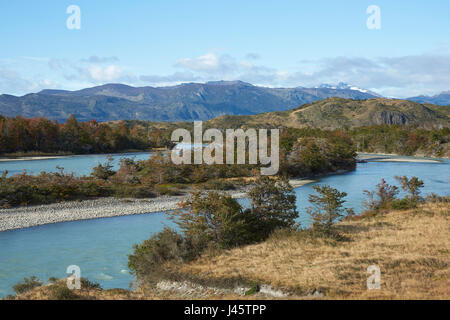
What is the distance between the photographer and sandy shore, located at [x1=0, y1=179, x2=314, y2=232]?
84.7 feet

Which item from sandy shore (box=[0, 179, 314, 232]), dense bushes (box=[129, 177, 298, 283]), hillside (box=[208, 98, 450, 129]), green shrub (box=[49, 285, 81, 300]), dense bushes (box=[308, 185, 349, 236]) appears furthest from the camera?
hillside (box=[208, 98, 450, 129])

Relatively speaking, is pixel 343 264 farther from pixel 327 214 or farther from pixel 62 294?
pixel 62 294

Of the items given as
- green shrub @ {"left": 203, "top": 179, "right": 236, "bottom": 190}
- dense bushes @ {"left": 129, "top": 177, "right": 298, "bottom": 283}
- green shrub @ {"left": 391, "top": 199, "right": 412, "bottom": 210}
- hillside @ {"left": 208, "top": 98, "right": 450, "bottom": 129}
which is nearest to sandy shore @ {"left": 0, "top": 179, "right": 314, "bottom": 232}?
green shrub @ {"left": 203, "top": 179, "right": 236, "bottom": 190}

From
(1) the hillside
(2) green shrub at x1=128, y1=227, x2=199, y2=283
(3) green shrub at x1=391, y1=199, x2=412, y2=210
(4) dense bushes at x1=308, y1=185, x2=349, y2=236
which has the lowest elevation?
(2) green shrub at x1=128, y1=227, x2=199, y2=283

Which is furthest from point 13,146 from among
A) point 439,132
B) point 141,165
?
point 439,132

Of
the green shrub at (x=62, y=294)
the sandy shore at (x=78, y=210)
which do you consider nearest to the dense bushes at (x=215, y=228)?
the green shrub at (x=62, y=294)

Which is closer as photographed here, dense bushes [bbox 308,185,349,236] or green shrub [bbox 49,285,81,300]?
green shrub [bbox 49,285,81,300]

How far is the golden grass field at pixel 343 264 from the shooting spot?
11031 millimetres

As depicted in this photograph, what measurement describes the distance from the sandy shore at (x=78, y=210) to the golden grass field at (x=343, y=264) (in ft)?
38.7

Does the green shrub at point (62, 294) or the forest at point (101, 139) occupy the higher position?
the forest at point (101, 139)

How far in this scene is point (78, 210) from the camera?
29250 millimetres

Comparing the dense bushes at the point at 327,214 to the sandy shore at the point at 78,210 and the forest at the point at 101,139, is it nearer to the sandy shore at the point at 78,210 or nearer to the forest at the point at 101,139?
the sandy shore at the point at 78,210

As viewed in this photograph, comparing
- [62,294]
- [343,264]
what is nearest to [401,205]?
[343,264]

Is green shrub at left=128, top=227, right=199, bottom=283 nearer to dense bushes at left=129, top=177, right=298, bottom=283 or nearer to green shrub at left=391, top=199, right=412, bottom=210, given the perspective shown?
dense bushes at left=129, top=177, right=298, bottom=283
